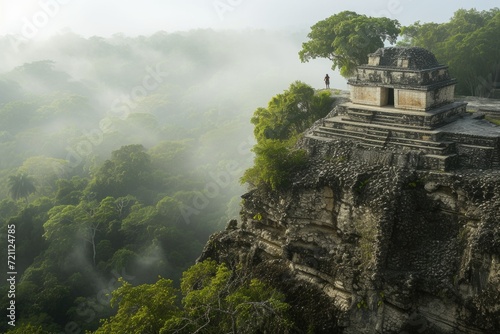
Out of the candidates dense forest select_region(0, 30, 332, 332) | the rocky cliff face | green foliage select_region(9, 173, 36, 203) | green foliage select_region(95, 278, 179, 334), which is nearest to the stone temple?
the rocky cliff face

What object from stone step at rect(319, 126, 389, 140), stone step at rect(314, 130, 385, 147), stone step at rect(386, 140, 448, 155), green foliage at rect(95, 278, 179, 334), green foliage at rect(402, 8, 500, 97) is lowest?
green foliage at rect(95, 278, 179, 334)

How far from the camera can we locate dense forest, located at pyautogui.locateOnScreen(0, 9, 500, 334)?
42.0 feet

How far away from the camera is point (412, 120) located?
13.4 meters

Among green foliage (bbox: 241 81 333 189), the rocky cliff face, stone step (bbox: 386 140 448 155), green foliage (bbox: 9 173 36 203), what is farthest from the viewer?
green foliage (bbox: 9 173 36 203)

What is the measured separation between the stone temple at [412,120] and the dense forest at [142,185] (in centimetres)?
236

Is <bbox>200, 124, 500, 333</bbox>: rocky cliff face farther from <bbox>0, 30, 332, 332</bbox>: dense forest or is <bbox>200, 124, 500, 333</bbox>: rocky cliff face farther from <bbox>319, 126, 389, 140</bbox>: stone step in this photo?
<bbox>0, 30, 332, 332</bbox>: dense forest

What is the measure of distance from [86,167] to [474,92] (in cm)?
3140

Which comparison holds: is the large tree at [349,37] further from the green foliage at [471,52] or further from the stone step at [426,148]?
the stone step at [426,148]

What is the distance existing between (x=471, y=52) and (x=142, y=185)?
23587 mm

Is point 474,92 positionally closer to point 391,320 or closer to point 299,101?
point 299,101

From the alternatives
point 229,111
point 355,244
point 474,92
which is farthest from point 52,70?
point 355,244

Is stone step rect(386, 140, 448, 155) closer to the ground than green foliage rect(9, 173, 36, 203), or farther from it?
farther from it

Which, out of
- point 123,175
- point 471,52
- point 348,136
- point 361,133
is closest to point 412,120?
point 361,133

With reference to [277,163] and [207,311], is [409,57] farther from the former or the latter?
[207,311]
